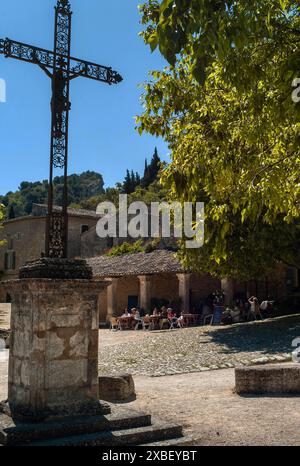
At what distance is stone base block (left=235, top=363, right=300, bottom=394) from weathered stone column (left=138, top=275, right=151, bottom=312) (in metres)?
19.0

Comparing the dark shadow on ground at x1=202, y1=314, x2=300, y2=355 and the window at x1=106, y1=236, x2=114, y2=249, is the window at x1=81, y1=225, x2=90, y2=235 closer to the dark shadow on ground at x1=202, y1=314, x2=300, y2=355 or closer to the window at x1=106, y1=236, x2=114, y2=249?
the window at x1=106, y1=236, x2=114, y2=249

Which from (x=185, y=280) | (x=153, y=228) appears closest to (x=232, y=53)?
(x=185, y=280)

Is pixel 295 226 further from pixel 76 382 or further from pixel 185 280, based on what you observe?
pixel 76 382

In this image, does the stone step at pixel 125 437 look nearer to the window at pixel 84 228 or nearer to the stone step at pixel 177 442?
the stone step at pixel 177 442

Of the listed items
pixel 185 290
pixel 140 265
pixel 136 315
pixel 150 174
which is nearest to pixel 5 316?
pixel 140 265

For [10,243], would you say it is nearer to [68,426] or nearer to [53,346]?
[53,346]

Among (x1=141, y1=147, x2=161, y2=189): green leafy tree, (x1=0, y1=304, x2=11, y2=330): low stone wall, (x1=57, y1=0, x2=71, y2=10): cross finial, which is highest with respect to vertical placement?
(x1=141, y1=147, x2=161, y2=189): green leafy tree

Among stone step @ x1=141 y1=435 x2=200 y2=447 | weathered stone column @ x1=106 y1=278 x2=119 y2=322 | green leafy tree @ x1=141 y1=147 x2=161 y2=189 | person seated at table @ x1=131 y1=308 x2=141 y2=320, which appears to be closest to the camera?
stone step @ x1=141 y1=435 x2=200 y2=447

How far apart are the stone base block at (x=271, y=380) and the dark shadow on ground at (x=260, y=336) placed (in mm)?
5962

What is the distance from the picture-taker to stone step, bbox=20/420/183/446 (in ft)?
16.5

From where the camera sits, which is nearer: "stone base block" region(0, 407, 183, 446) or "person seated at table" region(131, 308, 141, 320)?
"stone base block" region(0, 407, 183, 446)

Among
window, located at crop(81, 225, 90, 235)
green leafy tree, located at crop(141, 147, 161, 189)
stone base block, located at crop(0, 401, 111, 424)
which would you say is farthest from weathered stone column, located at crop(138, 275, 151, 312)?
green leafy tree, located at crop(141, 147, 161, 189)

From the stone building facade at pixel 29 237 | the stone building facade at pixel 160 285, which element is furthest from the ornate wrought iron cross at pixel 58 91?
the stone building facade at pixel 29 237
